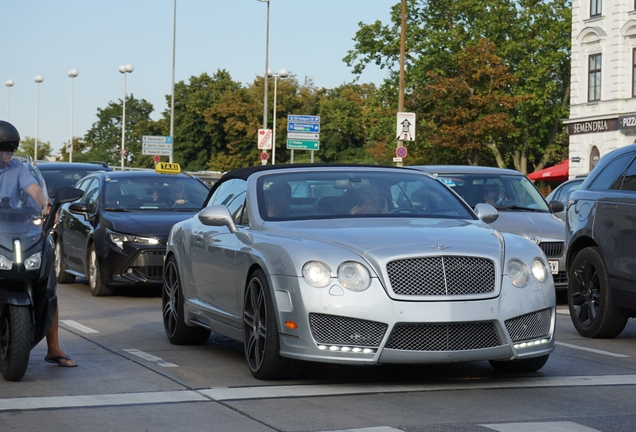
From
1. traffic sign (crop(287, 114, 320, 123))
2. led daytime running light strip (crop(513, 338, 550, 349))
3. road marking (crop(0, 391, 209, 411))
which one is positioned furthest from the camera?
traffic sign (crop(287, 114, 320, 123))

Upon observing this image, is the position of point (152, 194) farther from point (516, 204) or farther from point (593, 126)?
point (593, 126)

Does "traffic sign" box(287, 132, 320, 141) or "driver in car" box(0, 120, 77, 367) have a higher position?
"traffic sign" box(287, 132, 320, 141)

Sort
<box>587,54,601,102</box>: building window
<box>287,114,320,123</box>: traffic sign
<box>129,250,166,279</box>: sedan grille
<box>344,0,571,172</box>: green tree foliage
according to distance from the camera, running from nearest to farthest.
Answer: <box>129,250,166,279</box>: sedan grille, <box>587,54,601,102</box>: building window, <box>287,114,320,123</box>: traffic sign, <box>344,0,571,172</box>: green tree foliage

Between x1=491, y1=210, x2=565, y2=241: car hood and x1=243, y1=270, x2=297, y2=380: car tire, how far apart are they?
6.56 m

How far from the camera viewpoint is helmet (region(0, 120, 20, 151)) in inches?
308

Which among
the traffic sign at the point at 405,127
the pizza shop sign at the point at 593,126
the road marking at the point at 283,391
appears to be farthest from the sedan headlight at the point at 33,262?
the pizza shop sign at the point at 593,126

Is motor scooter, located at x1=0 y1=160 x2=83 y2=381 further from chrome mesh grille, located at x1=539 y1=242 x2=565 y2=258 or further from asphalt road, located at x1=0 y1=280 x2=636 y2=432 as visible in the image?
chrome mesh grille, located at x1=539 y1=242 x2=565 y2=258

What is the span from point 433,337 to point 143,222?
325 inches

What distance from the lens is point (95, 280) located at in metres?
15.1

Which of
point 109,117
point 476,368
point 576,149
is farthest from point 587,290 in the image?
point 109,117

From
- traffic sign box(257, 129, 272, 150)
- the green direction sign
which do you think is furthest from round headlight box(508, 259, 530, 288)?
the green direction sign

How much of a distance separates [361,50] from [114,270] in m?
46.3

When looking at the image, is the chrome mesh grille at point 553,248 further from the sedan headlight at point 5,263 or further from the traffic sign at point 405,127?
the traffic sign at point 405,127

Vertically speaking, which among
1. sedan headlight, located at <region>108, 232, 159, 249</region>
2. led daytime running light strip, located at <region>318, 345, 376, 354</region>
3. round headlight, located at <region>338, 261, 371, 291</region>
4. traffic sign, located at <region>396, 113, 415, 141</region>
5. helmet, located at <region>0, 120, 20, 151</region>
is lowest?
led daytime running light strip, located at <region>318, 345, 376, 354</region>
